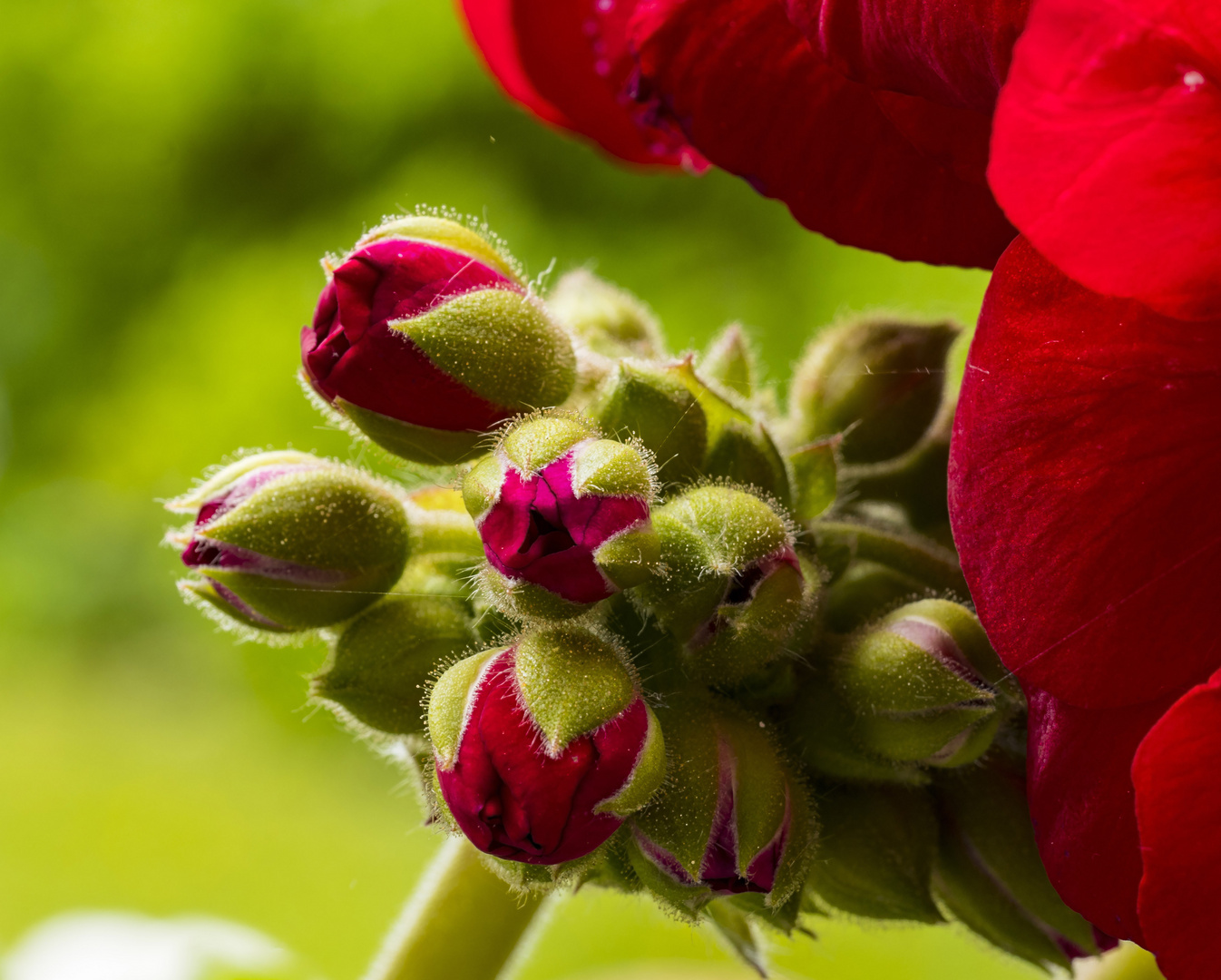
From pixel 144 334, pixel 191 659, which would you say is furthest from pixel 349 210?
pixel 191 659

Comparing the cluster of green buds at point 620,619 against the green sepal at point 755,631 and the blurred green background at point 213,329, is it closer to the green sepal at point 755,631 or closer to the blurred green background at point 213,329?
the green sepal at point 755,631

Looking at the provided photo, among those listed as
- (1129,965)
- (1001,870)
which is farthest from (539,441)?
(1129,965)

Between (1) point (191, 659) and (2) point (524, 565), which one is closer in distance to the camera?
(2) point (524, 565)

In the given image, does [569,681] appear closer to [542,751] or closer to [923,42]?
[542,751]

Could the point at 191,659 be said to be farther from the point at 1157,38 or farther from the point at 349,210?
the point at 1157,38

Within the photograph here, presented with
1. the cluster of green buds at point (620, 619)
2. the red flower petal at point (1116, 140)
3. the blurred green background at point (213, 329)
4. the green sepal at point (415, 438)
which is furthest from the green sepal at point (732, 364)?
the blurred green background at point (213, 329)

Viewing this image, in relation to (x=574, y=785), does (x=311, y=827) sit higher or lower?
lower
